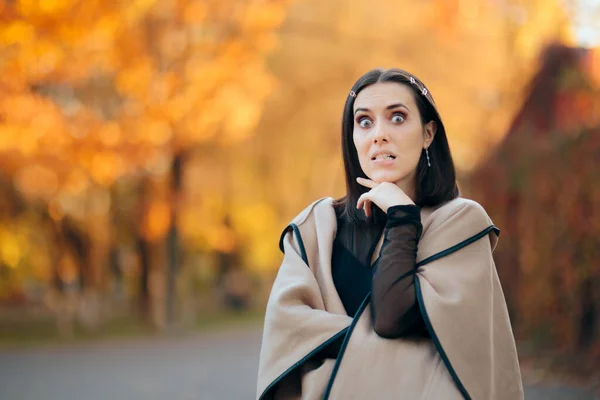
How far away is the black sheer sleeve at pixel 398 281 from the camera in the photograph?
2.06m

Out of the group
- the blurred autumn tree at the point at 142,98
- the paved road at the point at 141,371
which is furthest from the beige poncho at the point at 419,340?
the blurred autumn tree at the point at 142,98

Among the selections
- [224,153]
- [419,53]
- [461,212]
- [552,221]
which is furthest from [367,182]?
[224,153]

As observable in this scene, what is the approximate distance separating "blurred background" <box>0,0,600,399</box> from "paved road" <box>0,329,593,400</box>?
0.26ft

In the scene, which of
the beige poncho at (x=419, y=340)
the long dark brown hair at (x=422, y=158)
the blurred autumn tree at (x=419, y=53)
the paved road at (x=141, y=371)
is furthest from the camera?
the blurred autumn tree at (x=419, y=53)

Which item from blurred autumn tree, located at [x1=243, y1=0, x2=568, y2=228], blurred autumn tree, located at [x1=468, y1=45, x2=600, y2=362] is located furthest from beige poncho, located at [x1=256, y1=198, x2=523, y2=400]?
blurred autumn tree, located at [x1=243, y1=0, x2=568, y2=228]

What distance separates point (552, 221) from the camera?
8.59 m

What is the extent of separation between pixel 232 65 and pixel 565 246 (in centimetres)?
625

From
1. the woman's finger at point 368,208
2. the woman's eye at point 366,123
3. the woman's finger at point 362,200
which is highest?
the woman's eye at point 366,123

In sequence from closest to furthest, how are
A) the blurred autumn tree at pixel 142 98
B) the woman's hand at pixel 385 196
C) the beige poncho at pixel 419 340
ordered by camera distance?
the beige poncho at pixel 419 340
the woman's hand at pixel 385 196
the blurred autumn tree at pixel 142 98

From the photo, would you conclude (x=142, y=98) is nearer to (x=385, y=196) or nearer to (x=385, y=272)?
(x=385, y=196)

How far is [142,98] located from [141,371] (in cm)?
454

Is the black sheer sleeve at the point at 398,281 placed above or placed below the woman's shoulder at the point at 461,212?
below

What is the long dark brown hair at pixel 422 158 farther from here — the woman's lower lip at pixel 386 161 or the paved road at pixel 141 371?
the paved road at pixel 141 371

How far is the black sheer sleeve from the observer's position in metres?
2.06
